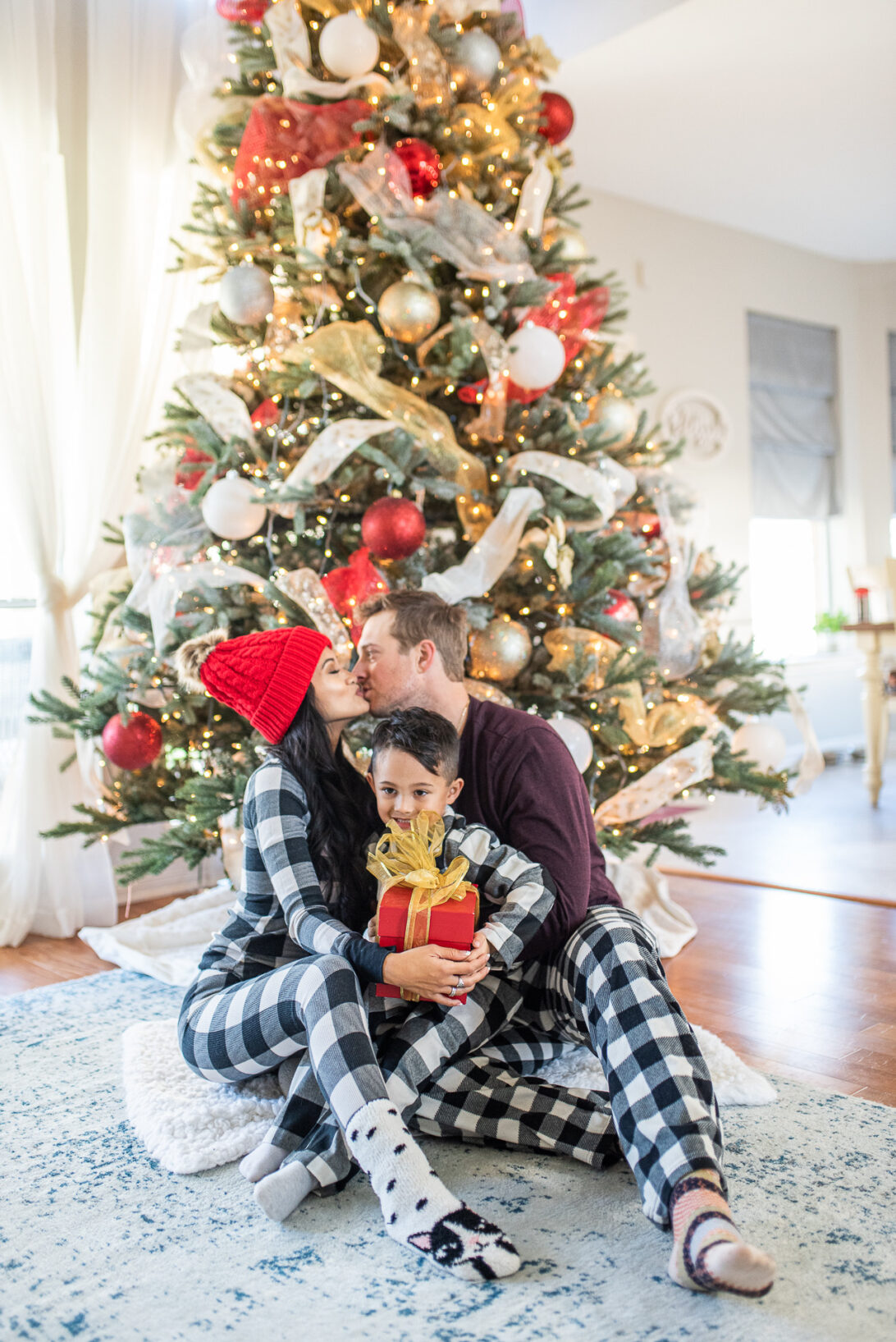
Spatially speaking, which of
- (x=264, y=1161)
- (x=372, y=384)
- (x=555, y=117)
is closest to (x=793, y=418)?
(x=555, y=117)

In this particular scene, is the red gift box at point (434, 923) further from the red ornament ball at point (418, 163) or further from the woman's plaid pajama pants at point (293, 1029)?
the red ornament ball at point (418, 163)

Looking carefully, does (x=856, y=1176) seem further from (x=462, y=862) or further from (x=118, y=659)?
(x=118, y=659)

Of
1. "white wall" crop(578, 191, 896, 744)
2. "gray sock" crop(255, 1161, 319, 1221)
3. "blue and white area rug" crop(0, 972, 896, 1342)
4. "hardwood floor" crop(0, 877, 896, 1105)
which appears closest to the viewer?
"blue and white area rug" crop(0, 972, 896, 1342)

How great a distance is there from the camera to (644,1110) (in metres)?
1.41

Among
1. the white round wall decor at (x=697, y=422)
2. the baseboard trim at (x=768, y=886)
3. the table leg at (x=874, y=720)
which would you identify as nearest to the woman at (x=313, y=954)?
the baseboard trim at (x=768, y=886)

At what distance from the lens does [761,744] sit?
10.3ft

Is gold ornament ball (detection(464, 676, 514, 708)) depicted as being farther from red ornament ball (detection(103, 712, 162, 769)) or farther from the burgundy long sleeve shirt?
red ornament ball (detection(103, 712, 162, 769))

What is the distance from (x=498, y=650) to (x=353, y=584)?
1.23ft

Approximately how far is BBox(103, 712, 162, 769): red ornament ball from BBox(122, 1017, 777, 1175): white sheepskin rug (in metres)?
0.78

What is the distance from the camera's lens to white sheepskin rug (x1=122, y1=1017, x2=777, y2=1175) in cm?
174

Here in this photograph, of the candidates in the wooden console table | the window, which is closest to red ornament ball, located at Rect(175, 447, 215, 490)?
the wooden console table

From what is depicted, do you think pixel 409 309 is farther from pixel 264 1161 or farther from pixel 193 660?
pixel 264 1161

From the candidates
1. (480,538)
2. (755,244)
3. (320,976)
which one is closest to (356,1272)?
(320,976)

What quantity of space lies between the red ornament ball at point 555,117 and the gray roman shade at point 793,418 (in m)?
3.46
